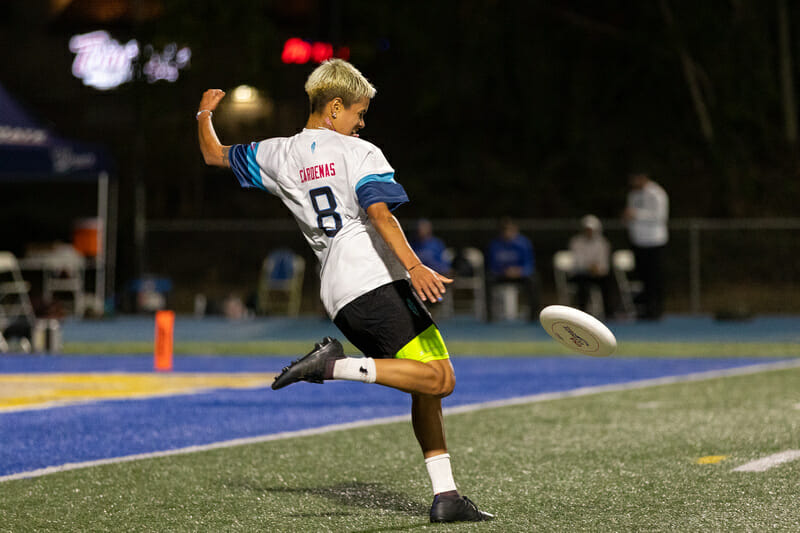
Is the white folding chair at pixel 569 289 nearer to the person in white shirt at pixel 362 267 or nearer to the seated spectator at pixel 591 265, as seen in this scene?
the seated spectator at pixel 591 265

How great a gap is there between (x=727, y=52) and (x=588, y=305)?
294 inches

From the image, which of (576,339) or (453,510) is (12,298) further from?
(453,510)

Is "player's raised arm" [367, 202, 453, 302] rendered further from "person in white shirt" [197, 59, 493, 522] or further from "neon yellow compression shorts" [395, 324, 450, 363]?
"neon yellow compression shorts" [395, 324, 450, 363]

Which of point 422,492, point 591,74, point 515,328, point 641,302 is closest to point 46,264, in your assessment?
point 515,328

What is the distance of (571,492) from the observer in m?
5.89

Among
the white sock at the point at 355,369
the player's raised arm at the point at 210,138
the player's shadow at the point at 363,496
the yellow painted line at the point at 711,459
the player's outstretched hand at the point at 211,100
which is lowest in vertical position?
the player's shadow at the point at 363,496

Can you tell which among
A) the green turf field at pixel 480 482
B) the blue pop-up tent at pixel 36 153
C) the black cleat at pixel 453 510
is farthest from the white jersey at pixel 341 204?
the blue pop-up tent at pixel 36 153

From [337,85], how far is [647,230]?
15.1m

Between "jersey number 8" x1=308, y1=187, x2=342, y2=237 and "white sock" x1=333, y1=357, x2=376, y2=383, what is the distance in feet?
1.78

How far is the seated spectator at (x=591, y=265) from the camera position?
20672 millimetres

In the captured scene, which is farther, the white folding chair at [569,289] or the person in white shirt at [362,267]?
the white folding chair at [569,289]

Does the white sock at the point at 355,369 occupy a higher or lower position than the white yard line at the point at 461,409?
higher

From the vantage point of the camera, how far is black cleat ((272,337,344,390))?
4.96 metres

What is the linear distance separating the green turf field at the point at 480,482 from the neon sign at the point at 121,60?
1797 centimetres
